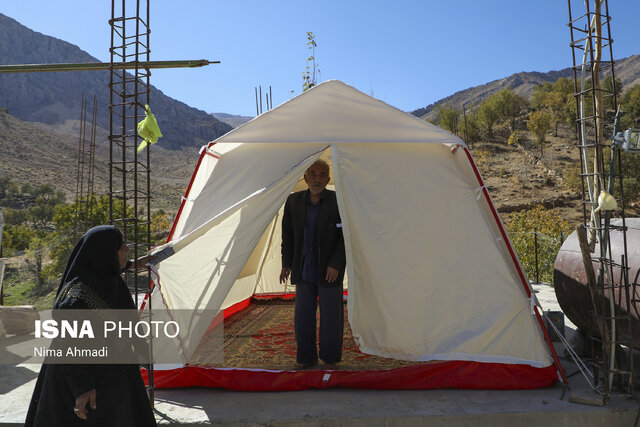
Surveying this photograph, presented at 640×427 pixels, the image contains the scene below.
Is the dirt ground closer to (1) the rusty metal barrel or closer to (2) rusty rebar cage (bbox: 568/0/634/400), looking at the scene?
(1) the rusty metal barrel

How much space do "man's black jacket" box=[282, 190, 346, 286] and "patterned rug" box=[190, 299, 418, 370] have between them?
0.72 metres

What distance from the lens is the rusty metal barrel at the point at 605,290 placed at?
3203 millimetres

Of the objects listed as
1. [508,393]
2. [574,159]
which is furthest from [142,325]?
[574,159]

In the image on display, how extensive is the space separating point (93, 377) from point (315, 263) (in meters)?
2.07

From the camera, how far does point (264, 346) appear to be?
4.58 meters

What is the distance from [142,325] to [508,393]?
8.54 ft

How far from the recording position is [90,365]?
2.13 meters

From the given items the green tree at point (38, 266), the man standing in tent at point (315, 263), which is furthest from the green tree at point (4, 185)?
the man standing in tent at point (315, 263)

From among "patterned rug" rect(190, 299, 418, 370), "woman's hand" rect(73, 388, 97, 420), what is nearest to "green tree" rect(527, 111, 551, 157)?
"patterned rug" rect(190, 299, 418, 370)

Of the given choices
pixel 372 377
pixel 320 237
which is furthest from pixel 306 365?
pixel 320 237

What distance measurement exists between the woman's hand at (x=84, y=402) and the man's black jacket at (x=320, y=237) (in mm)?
Answer: 1970

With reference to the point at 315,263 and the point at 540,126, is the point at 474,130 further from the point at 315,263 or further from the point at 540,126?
the point at 315,263

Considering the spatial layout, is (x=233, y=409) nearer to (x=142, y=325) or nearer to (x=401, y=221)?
(x=142, y=325)

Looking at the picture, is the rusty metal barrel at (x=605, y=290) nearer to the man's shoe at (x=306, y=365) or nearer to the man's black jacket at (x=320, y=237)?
the man's black jacket at (x=320, y=237)
